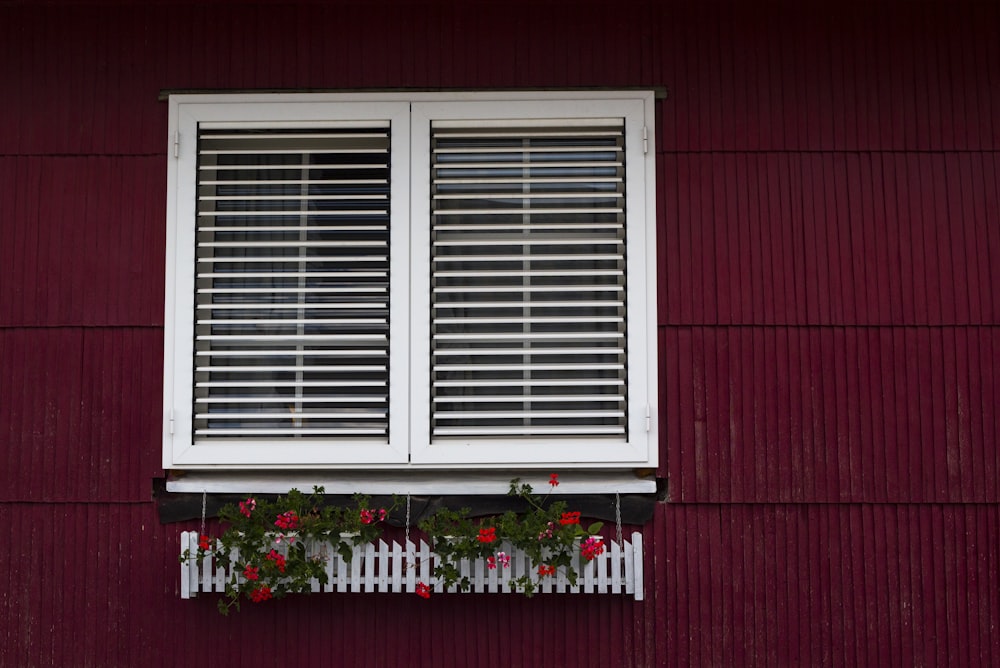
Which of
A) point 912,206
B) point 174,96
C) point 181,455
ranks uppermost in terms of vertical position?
point 174,96

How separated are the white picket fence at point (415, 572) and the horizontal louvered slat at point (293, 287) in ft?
1.33

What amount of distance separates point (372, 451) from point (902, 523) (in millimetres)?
1799

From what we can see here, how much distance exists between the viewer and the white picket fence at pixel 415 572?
293 centimetres

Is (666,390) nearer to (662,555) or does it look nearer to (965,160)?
(662,555)

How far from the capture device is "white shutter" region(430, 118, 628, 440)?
306 cm

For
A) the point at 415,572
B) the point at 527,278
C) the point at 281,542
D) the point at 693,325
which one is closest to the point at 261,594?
the point at 281,542

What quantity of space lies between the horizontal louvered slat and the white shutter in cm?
23

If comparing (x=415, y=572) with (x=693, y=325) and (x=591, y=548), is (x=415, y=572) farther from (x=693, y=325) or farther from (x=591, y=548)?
(x=693, y=325)

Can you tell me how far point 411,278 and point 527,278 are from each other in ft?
1.32

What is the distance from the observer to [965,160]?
10.2 ft

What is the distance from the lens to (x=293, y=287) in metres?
3.15

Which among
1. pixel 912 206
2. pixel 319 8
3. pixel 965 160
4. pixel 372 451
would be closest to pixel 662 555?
pixel 372 451

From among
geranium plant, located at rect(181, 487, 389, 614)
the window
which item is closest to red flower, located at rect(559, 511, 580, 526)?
Result: the window

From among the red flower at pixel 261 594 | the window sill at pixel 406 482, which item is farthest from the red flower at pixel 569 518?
the red flower at pixel 261 594
